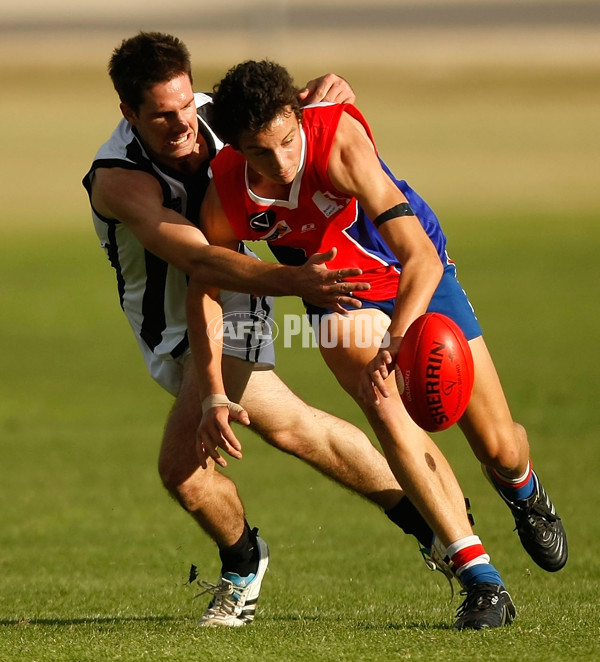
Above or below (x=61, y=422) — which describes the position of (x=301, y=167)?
above

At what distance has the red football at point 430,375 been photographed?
484 centimetres

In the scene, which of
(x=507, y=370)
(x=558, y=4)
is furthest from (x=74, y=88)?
(x=507, y=370)

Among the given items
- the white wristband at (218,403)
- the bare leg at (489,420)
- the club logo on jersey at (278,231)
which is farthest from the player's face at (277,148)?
the bare leg at (489,420)

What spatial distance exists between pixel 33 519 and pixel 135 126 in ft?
14.0

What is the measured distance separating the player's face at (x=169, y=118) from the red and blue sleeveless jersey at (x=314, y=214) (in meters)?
0.20

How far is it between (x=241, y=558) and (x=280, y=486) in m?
4.47

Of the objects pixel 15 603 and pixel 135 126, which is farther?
pixel 15 603

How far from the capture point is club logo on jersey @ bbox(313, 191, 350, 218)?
209 inches

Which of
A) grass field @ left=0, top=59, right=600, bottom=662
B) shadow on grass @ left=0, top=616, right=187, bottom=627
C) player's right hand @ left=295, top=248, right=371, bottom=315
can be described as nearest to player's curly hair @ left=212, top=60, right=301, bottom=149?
player's right hand @ left=295, top=248, right=371, bottom=315

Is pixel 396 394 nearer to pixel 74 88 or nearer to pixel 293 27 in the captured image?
pixel 74 88

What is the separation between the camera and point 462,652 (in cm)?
442

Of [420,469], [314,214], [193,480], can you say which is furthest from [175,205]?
[420,469]

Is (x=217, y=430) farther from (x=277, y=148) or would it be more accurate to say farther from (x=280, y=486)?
(x=280, y=486)

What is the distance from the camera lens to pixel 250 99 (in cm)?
492
